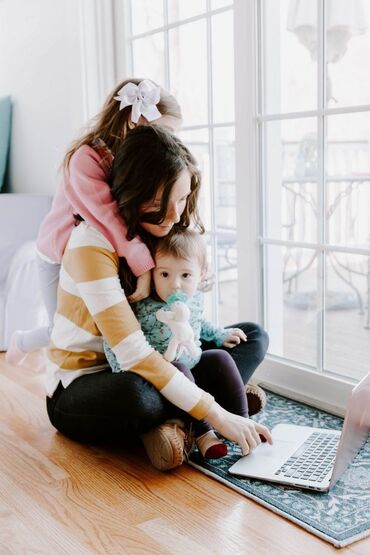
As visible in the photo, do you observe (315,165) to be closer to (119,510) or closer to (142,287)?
(142,287)

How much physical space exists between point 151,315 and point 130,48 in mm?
1379

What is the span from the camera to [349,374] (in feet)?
6.98

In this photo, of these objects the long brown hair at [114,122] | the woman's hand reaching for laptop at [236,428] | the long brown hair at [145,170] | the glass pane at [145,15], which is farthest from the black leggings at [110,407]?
the glass pane at [145,15]

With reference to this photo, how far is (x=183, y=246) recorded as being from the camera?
1.73 m

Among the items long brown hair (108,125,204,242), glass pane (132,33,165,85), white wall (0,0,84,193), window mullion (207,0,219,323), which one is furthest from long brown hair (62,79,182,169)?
white wall (0,0,84,193)

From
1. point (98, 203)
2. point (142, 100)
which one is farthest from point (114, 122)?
point (98, 203)

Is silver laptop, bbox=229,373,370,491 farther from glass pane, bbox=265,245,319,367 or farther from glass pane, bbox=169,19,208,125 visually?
glass pane, bbox=169,19,208,125

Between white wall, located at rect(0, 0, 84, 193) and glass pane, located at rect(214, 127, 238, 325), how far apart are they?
2.23 feet

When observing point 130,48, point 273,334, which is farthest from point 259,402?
point 130,48

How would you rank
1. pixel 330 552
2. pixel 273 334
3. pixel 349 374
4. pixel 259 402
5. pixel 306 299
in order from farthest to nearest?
pixel 306 299
pixel 273 334
pixel 349 374
pixel 259 402
pixel 330 552

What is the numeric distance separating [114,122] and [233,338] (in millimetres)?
653

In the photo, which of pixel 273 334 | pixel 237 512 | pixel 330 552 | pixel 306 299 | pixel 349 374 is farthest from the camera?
pixel 306 299

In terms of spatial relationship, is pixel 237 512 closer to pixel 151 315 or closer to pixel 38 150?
pixel 151 315

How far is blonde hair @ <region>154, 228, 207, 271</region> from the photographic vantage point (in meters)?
1.73
